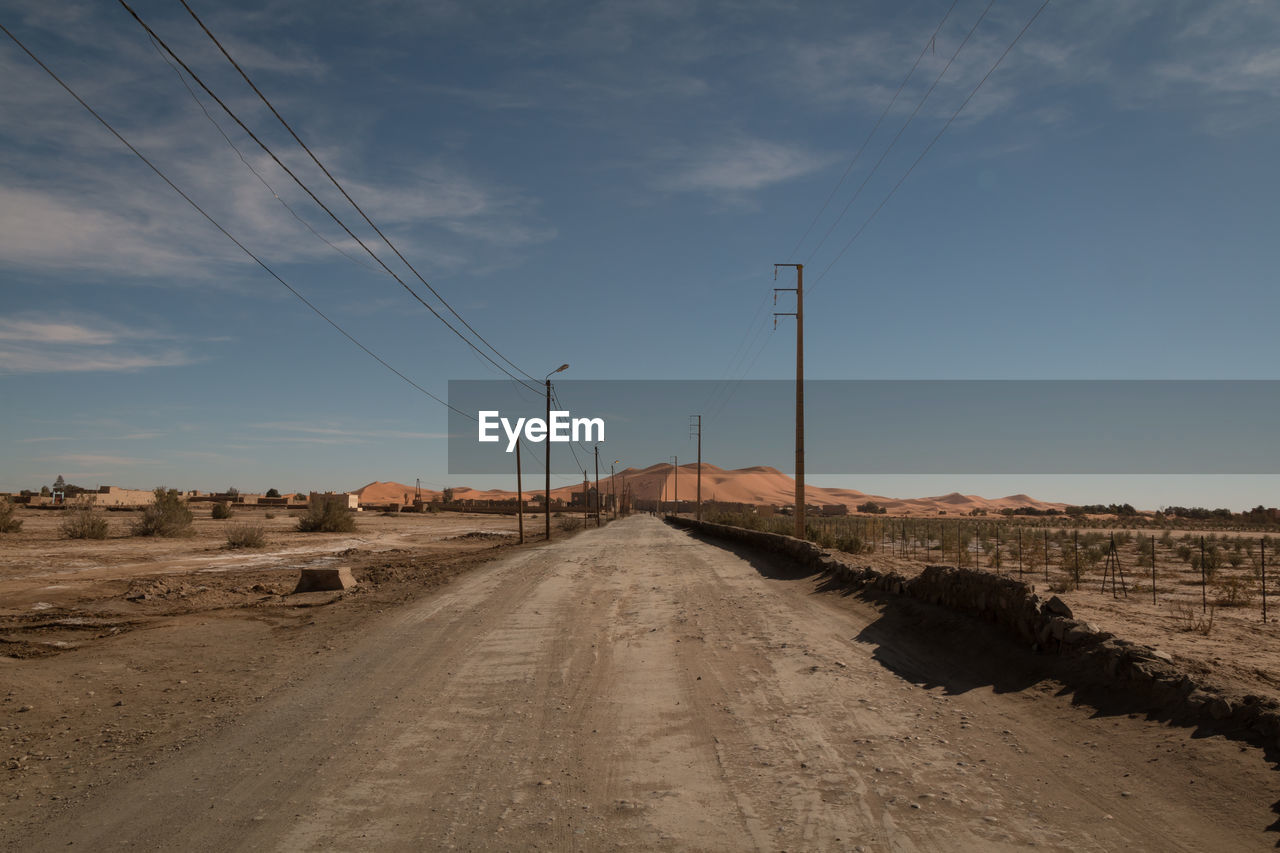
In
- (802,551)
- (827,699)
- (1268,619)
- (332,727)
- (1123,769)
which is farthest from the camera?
(802,551)

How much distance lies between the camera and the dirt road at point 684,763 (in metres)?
4.47

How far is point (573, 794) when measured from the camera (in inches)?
197

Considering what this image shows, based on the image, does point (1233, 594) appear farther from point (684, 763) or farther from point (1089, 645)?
point (684, 763)

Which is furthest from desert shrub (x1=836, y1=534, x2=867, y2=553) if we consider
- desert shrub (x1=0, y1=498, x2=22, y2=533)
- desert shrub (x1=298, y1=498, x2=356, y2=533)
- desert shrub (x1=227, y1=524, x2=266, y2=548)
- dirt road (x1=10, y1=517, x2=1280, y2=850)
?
desert shrub (x1=0, y1=498, x2=22, y2=533)

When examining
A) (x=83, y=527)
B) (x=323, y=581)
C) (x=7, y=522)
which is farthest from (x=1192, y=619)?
(x=7, y=522)

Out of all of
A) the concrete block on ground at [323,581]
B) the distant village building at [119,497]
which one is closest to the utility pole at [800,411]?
the concrete block on ground at [323,581]

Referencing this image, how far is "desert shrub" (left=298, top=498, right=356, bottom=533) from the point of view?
49566 millimetres

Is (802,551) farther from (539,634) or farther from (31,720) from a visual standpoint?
(31,720)

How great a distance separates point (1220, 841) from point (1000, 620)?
5522mm

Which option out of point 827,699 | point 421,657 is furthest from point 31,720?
point 827,699

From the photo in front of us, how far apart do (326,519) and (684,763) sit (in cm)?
4935

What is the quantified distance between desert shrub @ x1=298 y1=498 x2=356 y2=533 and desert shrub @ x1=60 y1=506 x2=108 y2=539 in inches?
571

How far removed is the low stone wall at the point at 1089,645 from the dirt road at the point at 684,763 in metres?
0.32

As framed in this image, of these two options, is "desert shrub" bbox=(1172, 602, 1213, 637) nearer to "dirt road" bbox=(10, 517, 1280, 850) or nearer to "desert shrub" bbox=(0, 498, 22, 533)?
"dirt road" bbox=(10, 517, 1280, 850)
